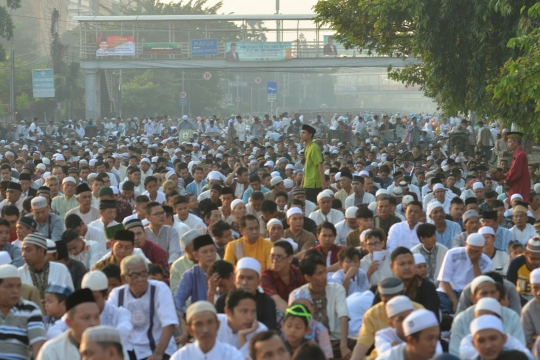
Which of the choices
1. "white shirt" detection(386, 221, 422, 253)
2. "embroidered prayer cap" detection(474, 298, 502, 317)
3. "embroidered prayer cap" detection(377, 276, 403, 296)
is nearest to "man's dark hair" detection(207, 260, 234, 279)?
"embroidered prayer cap" detection(377, 276, 403, 296)

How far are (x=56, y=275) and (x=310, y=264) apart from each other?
2.04m

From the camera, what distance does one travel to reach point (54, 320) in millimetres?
7422

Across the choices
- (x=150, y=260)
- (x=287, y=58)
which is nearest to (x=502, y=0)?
(x=150, y=260)

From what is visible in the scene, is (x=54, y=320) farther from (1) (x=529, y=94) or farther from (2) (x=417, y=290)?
(1) (x=529, y=94)

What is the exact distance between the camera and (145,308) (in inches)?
301

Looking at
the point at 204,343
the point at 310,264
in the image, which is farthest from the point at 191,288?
the point at 204,343

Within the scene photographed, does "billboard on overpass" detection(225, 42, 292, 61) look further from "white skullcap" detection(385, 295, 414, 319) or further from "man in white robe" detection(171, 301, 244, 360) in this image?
"man in white robe" detection(171, 301, 244, 360)

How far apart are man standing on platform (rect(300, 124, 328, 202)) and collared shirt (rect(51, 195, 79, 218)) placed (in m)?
3.67

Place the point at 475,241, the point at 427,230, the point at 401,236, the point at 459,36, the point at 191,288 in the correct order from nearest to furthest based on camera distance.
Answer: the point at 191,288 < the point at 475,241 < the point at 427,230 < the point at 401,236 < the point at 459,36

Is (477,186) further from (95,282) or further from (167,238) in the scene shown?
(95,282)

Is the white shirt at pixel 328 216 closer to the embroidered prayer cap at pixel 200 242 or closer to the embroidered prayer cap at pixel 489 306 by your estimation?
the embroidered prayer cap at pixel 200 242

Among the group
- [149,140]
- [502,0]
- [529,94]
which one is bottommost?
[149,140]

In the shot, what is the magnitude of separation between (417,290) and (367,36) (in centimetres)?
1599

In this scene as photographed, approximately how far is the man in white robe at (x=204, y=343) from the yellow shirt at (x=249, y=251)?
3480 millimetres
